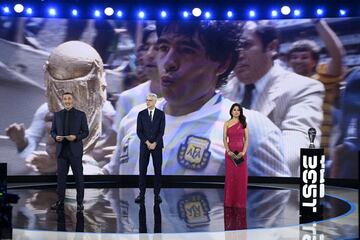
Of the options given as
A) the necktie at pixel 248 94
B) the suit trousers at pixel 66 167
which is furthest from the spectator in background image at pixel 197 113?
the suit trousers at pixel 66 167

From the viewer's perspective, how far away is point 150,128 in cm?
777

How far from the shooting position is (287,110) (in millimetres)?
10969

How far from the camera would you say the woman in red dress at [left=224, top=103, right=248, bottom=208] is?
24.4 ft

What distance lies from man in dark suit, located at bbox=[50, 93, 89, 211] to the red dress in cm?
178

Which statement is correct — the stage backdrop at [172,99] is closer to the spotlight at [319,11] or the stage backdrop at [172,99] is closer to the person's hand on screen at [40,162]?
the person's hand on screen at [40,162]

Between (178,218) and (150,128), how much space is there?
5.04 feet

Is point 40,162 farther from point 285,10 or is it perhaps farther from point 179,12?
point 285,10

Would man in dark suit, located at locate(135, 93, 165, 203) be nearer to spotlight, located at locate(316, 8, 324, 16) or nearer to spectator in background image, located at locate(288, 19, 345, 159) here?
spectator in background image, located at locate(288, 19, 345, 159)

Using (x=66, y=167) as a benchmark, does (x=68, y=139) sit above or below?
above

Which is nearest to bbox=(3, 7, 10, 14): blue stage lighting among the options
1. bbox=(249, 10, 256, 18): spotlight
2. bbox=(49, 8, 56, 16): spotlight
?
bbox=(49, 8, 56, 16): spotlight

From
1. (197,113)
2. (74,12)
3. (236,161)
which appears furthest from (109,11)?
(236,161)

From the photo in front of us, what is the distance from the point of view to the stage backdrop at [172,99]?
10.8 meters

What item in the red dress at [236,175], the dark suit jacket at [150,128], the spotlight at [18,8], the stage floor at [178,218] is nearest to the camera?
the stage floor at [178,218]

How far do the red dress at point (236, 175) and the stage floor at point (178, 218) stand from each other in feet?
0.60
